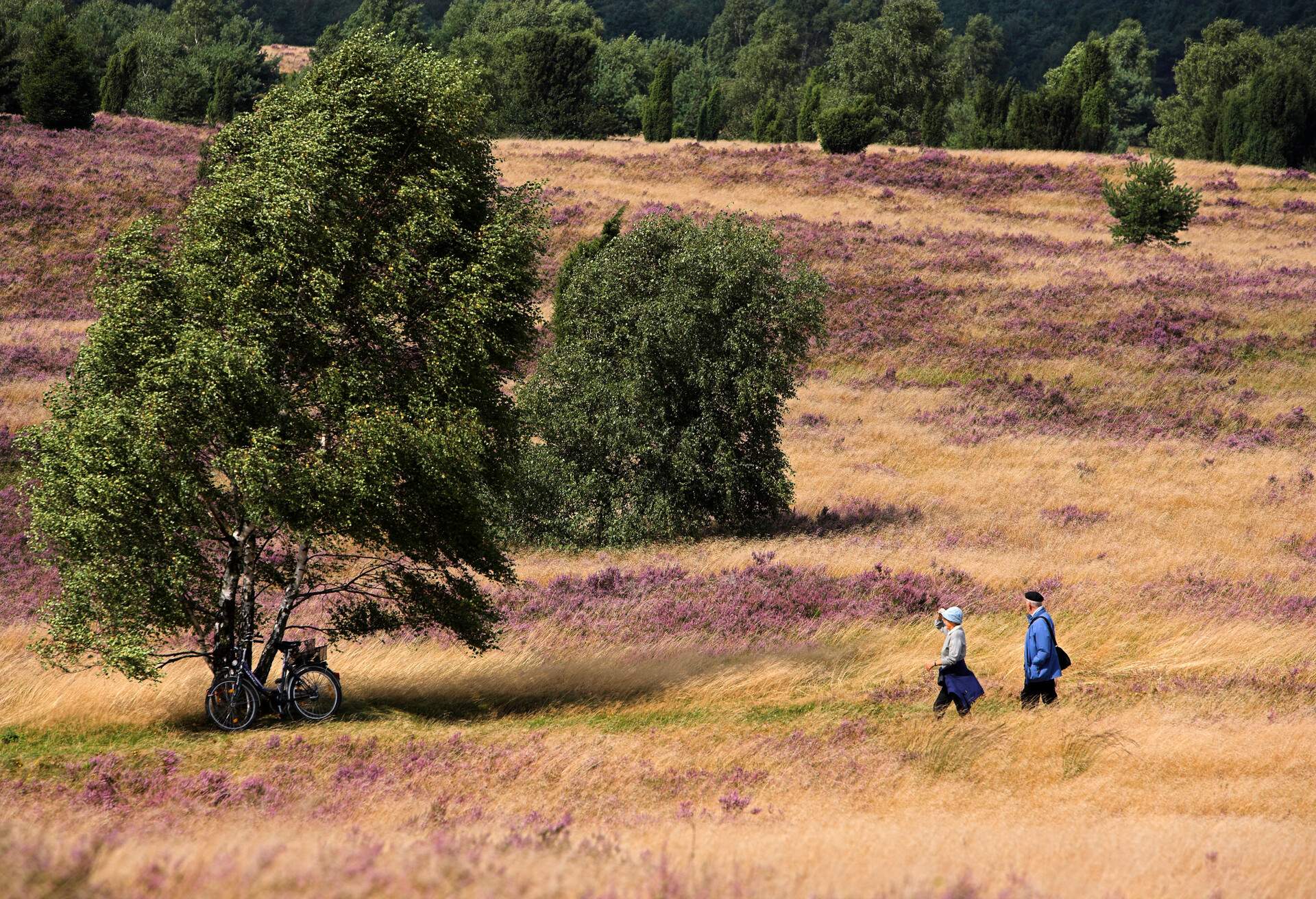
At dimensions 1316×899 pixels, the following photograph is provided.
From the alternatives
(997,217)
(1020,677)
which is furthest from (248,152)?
(997,217)

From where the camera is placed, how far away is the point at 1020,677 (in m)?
16.7

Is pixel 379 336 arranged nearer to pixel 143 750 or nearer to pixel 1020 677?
pixel 143 750

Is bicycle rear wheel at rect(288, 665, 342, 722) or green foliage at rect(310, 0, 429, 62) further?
green foliage at rect(310, 0, 429, 62)

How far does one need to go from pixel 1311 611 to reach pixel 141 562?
18.5 meters

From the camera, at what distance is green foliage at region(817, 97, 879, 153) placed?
7612 cm

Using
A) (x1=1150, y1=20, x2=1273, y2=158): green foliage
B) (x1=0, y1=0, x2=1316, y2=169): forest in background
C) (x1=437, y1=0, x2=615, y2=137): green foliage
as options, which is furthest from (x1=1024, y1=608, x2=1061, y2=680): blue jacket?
(x1=1150, y1=20, x2=1273, y2=158): green foliage

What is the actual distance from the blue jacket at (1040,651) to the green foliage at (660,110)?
79.4 meters

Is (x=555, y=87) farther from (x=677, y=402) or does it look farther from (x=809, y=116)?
(x=677, y=402)

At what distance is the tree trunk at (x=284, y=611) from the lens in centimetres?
1617

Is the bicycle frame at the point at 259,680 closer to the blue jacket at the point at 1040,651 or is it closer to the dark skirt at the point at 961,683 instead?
the dark skirt at the point at 961,683

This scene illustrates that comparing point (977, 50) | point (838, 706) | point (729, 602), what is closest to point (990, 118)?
point (977, 50)

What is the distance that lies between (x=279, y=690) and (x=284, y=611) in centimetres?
121

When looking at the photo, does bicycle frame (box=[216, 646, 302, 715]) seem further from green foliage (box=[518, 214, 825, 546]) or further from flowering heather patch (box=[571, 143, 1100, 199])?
flowering heather patch (box=[571, 143, 1100, 199])

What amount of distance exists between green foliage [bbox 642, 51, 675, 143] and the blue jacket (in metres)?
79.4
